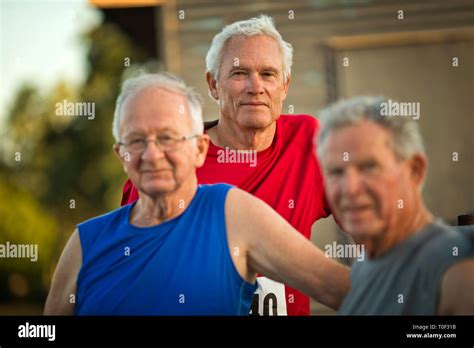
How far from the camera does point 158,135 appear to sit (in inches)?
136

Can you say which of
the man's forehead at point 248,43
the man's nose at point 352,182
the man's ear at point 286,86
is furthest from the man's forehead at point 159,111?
the man's nose at point 352,182

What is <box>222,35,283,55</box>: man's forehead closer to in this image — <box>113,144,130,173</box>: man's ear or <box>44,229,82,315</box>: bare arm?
<box>113,144,130,173</box>: man's ear

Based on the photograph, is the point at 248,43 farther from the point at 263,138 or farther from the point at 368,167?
the point at 368,167

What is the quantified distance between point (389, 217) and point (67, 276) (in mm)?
1252

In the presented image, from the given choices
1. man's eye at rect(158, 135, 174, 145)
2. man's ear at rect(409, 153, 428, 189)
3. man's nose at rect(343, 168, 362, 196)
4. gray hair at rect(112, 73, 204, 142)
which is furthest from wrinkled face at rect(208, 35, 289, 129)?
man's ear at rect(409, 153, 428, 189)

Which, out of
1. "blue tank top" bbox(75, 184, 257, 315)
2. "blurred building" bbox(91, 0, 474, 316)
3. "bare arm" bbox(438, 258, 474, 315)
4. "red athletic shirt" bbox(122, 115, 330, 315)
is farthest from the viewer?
"blurred building" bbox(91, 0, 474, 316)

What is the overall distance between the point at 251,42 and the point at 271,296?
1.00 m

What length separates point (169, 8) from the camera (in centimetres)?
397

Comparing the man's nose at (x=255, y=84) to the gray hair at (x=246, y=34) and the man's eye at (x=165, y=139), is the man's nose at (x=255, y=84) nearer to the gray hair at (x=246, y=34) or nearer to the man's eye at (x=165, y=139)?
the gray hair at (x=246, y=34)

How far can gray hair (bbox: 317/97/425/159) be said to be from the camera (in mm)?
3346

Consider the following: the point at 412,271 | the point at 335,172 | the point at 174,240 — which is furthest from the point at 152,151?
the point at 412,271

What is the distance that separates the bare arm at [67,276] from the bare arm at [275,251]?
0.61 meters

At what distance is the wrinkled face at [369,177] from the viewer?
3338mm

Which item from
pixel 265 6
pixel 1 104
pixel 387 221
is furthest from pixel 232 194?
pixel 1 104
